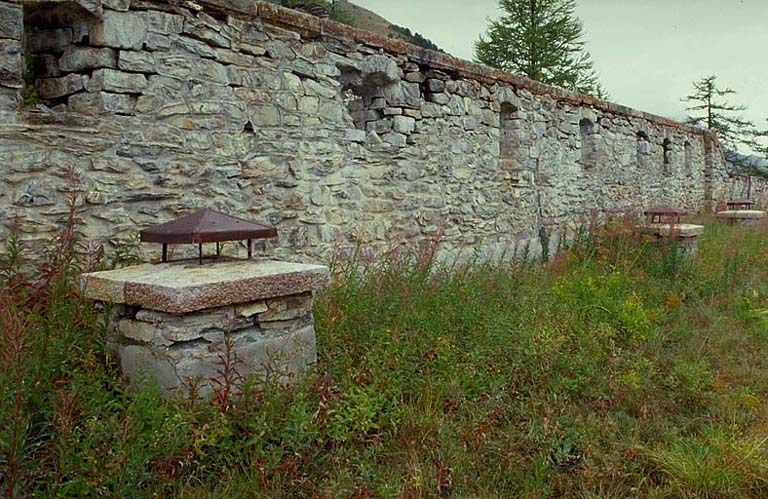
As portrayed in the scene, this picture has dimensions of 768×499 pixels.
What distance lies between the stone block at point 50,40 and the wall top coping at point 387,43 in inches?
37.8

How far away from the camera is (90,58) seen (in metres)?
4.23

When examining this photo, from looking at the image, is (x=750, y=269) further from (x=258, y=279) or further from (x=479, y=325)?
(x=258, y=279)

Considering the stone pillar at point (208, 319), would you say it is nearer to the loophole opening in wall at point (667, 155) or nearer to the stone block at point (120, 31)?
the stone block at point (120, 31)

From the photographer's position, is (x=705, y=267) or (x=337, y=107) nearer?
(x=337, y=107)

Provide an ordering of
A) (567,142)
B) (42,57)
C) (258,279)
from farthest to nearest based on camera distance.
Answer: (567,142) < (42,57) < (258,279)

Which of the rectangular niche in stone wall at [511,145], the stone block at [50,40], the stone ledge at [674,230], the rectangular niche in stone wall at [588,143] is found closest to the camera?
the stone block at [50,40]

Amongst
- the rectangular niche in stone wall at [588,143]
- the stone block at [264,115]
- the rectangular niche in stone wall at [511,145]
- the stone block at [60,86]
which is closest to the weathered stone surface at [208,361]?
the stone block at [60,86]

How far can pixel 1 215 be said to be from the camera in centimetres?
383

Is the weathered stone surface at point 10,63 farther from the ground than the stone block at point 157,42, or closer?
closer

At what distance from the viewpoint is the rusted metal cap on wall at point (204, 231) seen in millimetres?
3465

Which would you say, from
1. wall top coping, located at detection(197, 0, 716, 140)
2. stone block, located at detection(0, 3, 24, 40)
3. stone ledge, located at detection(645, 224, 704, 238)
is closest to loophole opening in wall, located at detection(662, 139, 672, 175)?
wall top coping, located at detection(197, 0, 716, 140)

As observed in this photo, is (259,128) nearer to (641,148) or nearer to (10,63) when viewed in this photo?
(10,63)

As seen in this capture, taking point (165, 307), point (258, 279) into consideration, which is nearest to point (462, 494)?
point (258, 279)

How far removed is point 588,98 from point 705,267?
3662mm
